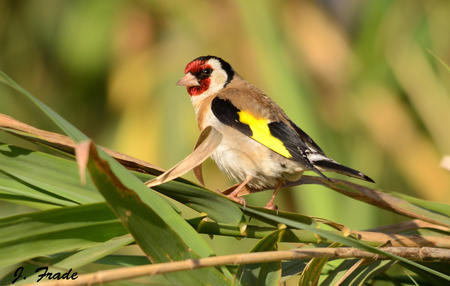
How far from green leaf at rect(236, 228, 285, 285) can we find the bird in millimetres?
748

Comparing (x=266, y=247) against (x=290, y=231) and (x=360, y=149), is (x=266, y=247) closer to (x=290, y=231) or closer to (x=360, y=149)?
(x=290, y=231)

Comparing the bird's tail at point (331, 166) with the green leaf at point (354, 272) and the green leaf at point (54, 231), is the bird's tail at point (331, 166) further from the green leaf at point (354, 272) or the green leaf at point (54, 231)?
the green leaf at point (54, 231)

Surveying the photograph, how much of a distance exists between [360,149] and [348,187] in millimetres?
1637

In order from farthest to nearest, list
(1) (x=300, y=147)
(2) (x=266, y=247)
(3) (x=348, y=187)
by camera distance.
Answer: (1) (x=300, y=147) < (3) (x=348, y=187) < (2) (x=266, y=247)

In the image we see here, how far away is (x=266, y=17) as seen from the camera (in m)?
3.39

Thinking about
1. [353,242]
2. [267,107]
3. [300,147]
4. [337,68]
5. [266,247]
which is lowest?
[353,242]

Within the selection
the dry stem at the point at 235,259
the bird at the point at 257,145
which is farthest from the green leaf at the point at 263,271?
the bird at the point at 257,145

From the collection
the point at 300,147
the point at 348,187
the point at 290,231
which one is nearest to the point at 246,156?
the point at 300,147

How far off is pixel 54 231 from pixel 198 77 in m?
1.81

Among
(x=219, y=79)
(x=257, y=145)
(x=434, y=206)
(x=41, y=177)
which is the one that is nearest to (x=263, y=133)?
(x=257, y=145)

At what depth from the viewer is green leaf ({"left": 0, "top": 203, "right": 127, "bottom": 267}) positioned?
1.46 m

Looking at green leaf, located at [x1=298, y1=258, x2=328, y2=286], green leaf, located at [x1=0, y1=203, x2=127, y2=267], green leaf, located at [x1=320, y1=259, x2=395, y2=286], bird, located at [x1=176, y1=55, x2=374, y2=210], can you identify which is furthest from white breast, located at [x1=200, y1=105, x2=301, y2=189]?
green leaf, located at [x1=0, y1=203, x2=127, y2=267]

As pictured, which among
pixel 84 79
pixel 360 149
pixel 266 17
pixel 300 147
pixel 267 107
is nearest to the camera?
pixel 300 147

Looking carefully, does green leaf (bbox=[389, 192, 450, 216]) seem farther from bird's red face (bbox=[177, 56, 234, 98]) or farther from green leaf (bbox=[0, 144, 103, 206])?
bird's red face (bbox=[177, 56, 234, 98])
